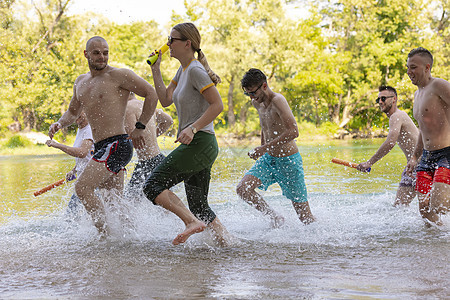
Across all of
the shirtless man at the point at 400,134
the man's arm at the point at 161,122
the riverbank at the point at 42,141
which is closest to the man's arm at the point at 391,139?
the shirtless man at the point at 400,134

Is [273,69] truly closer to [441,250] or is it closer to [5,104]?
[5,104]

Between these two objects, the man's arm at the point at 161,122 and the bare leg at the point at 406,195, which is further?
the man's arm at the point at 161,122

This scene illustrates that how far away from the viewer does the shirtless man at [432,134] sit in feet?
16.9

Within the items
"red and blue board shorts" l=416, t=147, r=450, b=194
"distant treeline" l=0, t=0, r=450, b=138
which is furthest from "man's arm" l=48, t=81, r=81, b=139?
"distant treeline" l=0, t=0, r=450, b=138

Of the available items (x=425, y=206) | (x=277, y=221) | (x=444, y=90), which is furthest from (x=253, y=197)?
(x=444, y=90)

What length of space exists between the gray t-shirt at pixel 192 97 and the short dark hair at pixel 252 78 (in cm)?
102

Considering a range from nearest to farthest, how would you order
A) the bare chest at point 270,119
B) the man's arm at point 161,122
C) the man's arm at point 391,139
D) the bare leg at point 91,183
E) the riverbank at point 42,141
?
the bare leg at point 91,183 → the bare chest at point 270,119 → the man's arm at point 391,139 → the man's arm at point 161,122 → the riverbank at point 42,141

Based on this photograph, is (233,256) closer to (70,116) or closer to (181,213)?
(181,213)

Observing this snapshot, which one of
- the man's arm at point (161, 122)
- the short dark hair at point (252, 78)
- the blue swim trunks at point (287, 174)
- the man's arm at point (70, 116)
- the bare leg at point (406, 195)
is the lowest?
the bare leg at point (406, 195)

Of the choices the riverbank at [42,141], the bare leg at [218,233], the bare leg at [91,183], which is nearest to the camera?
the bare leg at [218,233]

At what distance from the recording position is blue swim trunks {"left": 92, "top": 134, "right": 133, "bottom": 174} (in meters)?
4.96

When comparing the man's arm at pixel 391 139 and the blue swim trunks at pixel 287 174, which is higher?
the man's arm at pixel 391 139

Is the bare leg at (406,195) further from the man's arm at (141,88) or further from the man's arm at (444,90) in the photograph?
the man's arm at (141,88)

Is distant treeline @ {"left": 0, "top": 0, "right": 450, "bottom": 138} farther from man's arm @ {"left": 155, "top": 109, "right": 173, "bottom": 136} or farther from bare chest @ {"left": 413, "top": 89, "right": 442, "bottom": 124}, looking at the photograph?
bare chest @ {"left": 413, "top": 89, "right": 442, "bottom": 124}
